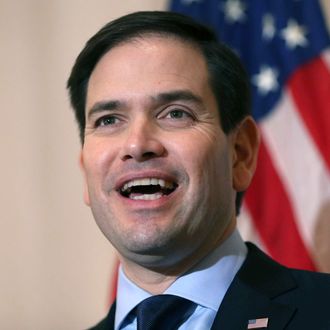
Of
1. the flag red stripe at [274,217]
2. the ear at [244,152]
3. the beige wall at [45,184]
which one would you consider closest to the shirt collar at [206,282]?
the ear at [244,152]

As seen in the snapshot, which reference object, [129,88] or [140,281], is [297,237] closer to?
[140,281]

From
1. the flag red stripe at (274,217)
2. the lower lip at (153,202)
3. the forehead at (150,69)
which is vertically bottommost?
the flag red stripe at (274,217)

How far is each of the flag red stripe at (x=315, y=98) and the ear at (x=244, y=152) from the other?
63 centimetres

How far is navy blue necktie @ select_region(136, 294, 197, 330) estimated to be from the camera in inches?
55.1

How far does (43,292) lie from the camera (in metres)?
2.47

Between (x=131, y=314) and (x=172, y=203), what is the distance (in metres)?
0.28

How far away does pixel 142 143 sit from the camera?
1359 mm

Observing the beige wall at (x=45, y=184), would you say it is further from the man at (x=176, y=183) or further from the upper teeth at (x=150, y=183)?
the upper teeth at (x=150, y=183)

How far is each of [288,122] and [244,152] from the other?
658mm

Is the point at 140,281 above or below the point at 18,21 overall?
below

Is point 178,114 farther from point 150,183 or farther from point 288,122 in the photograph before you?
point 288,122

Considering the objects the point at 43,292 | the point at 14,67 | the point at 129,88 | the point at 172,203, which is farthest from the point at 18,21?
the point at 172,203

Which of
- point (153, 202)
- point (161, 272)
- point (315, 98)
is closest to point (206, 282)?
point (161, 272)

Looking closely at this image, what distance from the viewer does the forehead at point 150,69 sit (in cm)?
144
